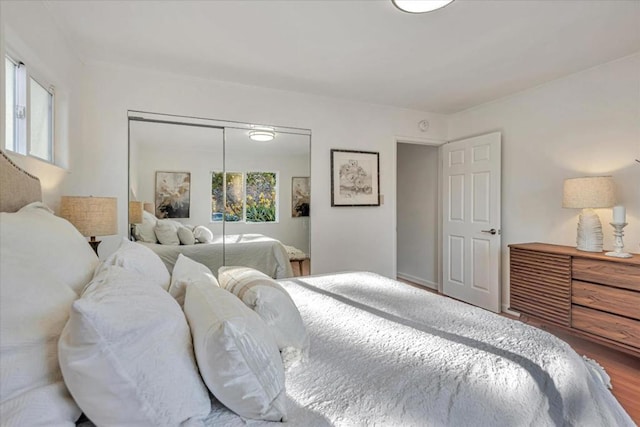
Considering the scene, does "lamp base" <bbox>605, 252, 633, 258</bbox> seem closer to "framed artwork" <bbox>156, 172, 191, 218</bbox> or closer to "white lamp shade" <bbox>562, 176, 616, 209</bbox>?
"white lamp shade" <bbox>562, 176, 616, 209</bbox>

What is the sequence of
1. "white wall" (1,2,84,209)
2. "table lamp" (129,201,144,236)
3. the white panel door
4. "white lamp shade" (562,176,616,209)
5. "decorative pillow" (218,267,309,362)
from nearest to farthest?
"decorative pillow" (218,267,309,362) → "white wall" (1,2,84,209) → "white lamp shade" (562,176,616,209) → "table lamp" (129,201,144,236) → the white panel door

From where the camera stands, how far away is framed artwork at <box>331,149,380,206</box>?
12.1 feet

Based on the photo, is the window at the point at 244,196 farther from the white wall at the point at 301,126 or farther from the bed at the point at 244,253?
the white wall at the point at 301,126

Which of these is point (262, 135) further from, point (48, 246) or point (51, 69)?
point (48, 246)

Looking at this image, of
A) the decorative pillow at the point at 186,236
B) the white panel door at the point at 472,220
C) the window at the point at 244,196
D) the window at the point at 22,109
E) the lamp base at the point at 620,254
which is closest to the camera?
the window at the point at 22,109

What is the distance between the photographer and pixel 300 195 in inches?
140

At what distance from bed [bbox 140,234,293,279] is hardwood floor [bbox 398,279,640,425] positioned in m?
2.64

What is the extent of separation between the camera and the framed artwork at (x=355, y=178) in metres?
3.70

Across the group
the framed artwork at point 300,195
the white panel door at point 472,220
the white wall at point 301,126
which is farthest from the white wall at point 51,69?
the white panel door at point 472,220

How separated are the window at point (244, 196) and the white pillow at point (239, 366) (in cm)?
246

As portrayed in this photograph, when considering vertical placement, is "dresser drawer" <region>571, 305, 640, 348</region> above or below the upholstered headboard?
below

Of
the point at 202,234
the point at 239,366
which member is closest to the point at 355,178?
the point at 202,234

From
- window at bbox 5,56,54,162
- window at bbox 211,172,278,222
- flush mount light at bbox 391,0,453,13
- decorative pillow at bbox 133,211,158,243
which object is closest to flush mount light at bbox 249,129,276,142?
window at bbox 211,172,278,222

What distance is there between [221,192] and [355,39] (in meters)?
1.83
